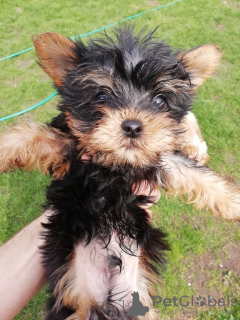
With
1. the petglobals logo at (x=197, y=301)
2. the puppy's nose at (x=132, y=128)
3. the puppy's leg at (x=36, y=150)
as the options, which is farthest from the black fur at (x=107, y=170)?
the petglobals logo at (x=197, y=301)

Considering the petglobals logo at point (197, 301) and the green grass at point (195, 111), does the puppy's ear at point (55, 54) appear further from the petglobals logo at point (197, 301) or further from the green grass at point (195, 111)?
the petglobals logo at point (197, 301)

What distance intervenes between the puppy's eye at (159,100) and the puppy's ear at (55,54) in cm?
79

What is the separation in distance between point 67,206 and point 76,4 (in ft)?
30.9

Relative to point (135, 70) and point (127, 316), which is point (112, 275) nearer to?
point (127, 316)

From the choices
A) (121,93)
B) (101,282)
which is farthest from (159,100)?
(101,282)

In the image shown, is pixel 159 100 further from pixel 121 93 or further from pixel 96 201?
pixel 96 201

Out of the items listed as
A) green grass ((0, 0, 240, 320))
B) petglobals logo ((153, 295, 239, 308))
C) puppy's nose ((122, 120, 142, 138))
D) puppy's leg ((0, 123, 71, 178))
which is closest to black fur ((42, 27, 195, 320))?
puppy's leg ((0, 123, 71, 178))

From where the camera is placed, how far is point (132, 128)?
6.39 ft

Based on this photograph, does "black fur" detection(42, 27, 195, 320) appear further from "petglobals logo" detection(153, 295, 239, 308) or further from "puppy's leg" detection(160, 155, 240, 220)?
"petglobals logo" detection(153, 295, 239, 308)

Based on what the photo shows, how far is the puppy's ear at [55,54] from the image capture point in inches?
89.5

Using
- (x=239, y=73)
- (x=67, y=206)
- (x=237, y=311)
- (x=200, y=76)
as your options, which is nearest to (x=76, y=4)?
(x=239, y=73)

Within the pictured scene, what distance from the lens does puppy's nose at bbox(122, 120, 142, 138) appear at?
195 centimetres

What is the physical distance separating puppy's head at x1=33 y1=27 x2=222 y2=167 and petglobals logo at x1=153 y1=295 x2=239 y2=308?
2.41 metres

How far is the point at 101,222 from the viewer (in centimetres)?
258
